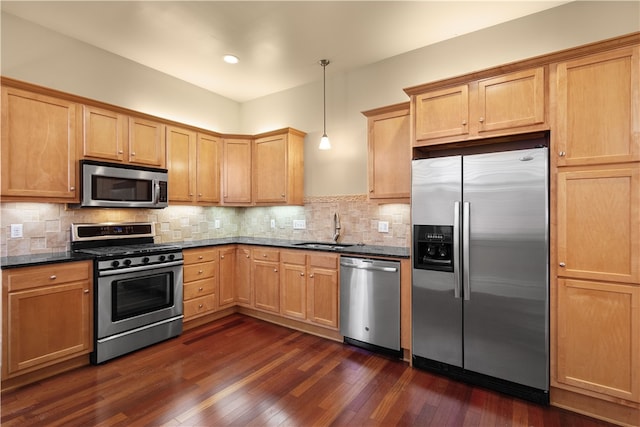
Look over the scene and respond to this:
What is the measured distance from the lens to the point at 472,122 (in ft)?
8.32

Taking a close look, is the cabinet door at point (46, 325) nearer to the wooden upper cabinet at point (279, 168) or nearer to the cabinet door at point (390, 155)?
the wooden upper cabinet at point (279, 168)

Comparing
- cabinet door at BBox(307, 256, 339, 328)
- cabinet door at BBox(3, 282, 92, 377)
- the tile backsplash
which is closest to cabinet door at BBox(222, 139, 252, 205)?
the tile backsplash

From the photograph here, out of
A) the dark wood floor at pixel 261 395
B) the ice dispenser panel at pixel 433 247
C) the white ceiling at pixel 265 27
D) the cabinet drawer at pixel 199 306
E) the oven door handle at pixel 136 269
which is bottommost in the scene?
the dark wood floor at pixel 261 395

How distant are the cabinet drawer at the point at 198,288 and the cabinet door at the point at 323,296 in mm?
1266

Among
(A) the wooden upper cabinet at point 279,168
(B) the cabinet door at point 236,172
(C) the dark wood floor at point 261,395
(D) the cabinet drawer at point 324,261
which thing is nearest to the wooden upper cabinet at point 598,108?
(C) the dark wood floor at point 261,395

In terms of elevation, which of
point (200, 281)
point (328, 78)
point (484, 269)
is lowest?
point (200, 281)

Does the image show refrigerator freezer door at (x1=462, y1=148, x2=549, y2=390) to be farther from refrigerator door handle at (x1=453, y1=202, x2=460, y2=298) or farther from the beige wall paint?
the beige wall paint

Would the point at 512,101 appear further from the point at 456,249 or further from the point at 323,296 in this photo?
the point at 323,296

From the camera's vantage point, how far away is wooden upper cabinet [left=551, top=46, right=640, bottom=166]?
77.9 inches

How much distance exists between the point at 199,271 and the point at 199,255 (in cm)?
19

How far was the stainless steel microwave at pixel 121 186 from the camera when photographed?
9.71 feet

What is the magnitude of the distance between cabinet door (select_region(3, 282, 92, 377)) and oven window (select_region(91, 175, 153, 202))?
35.0 inches

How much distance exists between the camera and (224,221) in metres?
4.75

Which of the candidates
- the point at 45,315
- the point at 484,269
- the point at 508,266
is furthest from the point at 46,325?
the point at 508,266
